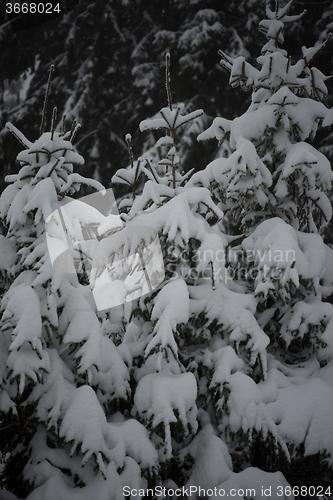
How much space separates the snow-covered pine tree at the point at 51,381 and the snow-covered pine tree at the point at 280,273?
2.37ft

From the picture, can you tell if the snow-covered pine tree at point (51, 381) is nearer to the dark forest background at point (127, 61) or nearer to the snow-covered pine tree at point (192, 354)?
the snow-covered pine tree at point (192, 354)

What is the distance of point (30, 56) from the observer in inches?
424

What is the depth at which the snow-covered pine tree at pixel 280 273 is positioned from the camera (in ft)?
7.86

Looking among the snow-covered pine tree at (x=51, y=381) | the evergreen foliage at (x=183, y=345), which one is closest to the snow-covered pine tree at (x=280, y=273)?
the evergreen foliage at (x=183, y=345)

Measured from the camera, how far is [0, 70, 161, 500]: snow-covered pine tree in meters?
2.10

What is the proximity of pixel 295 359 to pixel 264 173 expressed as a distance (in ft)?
5.12

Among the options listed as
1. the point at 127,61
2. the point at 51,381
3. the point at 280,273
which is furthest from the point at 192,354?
the point at 127,61

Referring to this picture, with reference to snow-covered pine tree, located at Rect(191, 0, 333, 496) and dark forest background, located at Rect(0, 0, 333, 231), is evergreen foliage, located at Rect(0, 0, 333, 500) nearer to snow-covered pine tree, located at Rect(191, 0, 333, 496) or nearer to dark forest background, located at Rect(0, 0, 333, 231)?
snow-covered pine tree, located at Rect(191, 0, 333, 496)

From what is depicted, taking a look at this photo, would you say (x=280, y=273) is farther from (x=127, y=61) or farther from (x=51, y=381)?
(x=127, y=61)

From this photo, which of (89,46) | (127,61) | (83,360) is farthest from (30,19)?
(83,360)

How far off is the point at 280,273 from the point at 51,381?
171cm

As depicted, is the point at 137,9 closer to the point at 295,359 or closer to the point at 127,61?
the point at 127,61

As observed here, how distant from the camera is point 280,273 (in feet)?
8.52

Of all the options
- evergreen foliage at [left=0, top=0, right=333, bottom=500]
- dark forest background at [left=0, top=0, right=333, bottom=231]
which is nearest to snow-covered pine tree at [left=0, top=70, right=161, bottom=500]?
evergreen foliage at [left=0, top=0, right=333, bottom=500]
